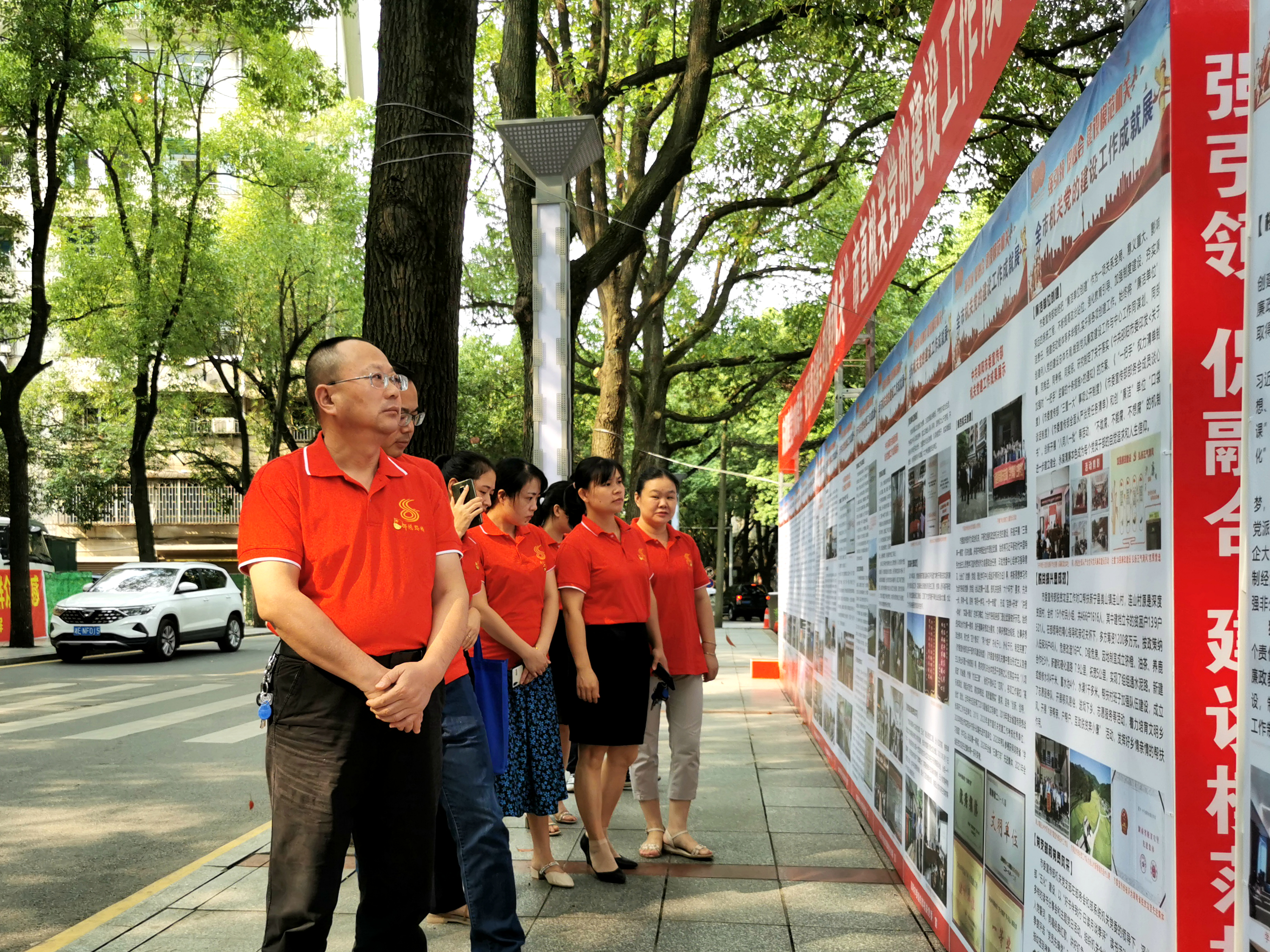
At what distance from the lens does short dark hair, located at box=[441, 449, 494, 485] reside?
14.4ft

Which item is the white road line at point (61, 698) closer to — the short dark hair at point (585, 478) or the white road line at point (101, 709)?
the white road line at point (101, 709)

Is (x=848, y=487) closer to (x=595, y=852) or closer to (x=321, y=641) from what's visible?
(x=595, y=852)

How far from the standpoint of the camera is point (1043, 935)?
9.61 feet

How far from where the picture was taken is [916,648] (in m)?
4.62

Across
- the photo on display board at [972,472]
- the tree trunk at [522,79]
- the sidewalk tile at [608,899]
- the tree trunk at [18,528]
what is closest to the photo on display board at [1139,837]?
the photo on display board at [972,472]

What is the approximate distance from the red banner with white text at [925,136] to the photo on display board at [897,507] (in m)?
0.98

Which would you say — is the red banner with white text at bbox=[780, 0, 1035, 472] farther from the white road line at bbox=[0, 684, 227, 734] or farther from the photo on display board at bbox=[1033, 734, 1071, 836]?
the white road line at bbox=[0, 684, 227, 734]

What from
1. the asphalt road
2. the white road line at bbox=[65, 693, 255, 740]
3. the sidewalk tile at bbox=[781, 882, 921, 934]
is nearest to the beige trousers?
the sidewalk tile at bbox=[781, 882, 921, 934]

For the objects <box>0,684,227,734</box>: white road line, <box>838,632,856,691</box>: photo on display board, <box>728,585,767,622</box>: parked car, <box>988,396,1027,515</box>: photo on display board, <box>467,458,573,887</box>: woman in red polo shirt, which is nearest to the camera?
<box>988,396,1027,515</box>: photo on display board

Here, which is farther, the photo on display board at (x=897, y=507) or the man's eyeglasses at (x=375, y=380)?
the photo on display board at (x=897, y=507)

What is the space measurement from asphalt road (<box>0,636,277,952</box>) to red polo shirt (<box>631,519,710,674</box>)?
2.43m

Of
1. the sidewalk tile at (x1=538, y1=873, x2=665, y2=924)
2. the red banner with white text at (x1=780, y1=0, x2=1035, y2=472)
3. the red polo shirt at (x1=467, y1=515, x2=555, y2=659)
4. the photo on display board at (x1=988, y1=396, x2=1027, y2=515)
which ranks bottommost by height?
the sidewalk tile at (x1=538, y1=873, x2=665, y2=924)

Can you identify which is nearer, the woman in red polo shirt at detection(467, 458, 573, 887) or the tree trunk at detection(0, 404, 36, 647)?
the woman in red polo shirt at detection(467, 458, 573, 887)

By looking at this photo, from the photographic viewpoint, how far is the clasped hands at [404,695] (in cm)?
275
